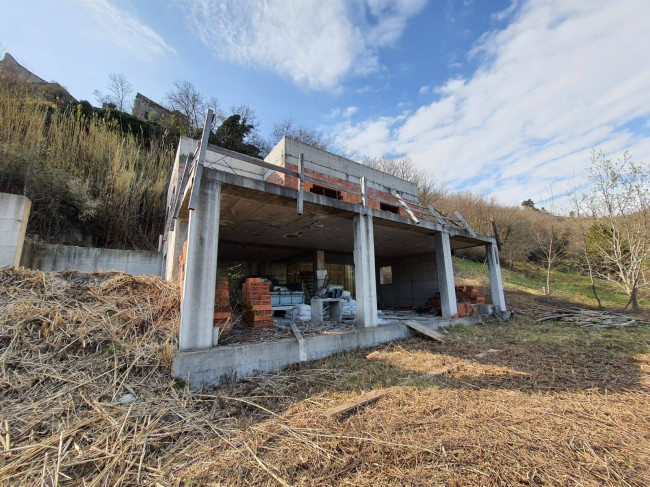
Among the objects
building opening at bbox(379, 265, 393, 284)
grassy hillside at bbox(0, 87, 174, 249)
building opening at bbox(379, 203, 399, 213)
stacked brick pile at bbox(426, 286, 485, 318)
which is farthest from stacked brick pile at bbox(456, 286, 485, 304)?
grassy hillside at bbox(0, 87, 174, 249)

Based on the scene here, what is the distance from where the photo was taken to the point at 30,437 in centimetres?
235

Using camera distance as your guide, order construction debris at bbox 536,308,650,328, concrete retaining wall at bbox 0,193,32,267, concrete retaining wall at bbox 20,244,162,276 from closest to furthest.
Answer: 1. concrete retaining wall at bbox 0,193,32,267
2. concrete retaining wall at bbox 20,244,162,276
3. construction debris at bbox 536,308,650,328

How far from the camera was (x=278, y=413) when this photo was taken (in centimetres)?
305

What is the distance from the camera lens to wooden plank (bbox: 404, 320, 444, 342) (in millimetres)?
6343

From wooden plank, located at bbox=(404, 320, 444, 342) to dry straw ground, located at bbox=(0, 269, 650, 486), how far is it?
143cm

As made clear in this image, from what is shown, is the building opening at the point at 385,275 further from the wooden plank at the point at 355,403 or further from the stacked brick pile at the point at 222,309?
the wooden plank at the point at 355,403

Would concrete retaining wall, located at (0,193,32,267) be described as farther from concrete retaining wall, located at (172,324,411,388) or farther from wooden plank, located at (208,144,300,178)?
concrete retaining wall, located at (172,324,411,388)

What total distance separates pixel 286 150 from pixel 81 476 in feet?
24.4

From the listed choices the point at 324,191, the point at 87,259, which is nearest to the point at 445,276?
the point at 324,191

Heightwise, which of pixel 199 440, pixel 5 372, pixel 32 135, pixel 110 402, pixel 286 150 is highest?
pixel 32 135

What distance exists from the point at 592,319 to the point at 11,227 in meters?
16.5

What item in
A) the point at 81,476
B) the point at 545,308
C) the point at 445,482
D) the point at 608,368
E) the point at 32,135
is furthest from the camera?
the point at 545,308

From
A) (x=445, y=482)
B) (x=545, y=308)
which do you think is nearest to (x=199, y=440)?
(x=445, y=482)

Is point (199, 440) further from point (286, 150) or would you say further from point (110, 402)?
point (286, 150)
